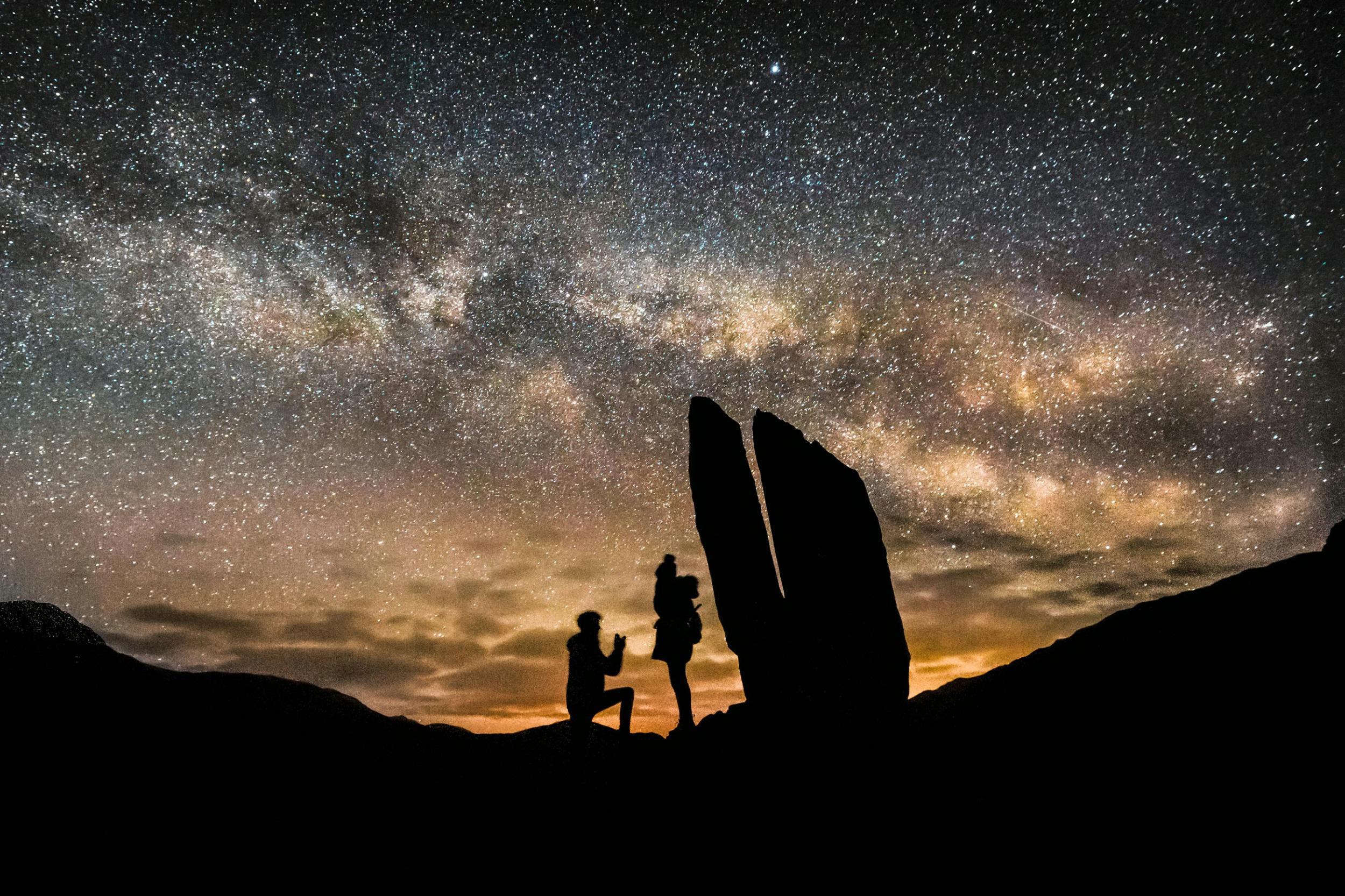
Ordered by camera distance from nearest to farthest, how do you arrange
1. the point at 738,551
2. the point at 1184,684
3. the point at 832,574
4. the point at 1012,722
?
the point at 1184,684 → the point at 1012,722 → the point at 738,551 → the point at 832,574

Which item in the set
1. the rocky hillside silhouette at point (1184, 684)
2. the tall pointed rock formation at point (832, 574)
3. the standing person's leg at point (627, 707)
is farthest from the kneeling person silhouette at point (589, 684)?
the rocky hillside silhouette at point (1184, 684)

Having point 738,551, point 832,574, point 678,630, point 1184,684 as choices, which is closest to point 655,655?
point 678,630

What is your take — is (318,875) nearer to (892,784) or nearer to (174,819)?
(174,819)

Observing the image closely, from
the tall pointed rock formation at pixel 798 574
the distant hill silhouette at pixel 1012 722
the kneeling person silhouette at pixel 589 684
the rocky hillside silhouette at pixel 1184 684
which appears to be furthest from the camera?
the tall pointed rock formation at pixel 798 574

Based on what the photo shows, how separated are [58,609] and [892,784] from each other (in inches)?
1477

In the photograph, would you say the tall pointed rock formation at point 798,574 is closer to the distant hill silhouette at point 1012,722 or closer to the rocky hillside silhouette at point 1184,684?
the distant hill silhouette at point 1012,722

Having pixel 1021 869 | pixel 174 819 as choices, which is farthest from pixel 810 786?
pixel 174 819

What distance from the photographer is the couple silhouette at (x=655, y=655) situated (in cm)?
901

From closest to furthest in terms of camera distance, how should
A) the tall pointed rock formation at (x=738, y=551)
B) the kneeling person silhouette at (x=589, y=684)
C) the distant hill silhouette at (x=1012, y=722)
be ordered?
1. the distant hill silhouette at (x=1012, y=722)
2. the kneeling person silhouette at (x=589, y=684)
3. the tall pointed rock formation at (x=738, y=551)

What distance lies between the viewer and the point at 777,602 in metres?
12.2

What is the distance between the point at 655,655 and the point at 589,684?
3.74 ft

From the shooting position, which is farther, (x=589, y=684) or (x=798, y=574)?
(x=798, y=574)

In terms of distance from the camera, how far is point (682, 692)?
9664 millimetres

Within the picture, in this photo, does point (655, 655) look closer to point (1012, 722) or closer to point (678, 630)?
point (678, 630)
